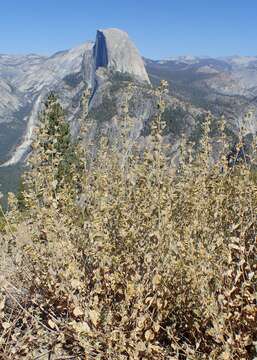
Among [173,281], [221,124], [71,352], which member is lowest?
[71,352]

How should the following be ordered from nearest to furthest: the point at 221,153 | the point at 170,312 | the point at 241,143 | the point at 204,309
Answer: the point at 204,309 < the point at 170,312 < the point at 241,143 < the point at 221,153

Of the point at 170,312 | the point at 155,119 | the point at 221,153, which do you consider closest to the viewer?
the point at 170,312

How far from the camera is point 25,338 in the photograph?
15.4 ft

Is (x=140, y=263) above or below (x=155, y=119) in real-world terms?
below

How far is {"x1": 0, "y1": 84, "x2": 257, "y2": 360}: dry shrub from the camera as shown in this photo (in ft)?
13.3

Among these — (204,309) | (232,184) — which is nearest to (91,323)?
(204,309)

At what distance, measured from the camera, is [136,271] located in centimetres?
459

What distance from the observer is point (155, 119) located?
503 centimetres

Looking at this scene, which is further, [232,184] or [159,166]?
[232,184]

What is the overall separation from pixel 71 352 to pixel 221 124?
3.63 meters

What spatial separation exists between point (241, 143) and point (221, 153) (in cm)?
93

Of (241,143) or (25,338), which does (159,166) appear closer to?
(241,143)

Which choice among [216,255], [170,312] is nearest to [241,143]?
[216,255]

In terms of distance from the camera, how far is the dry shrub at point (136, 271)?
4062 millimetres
